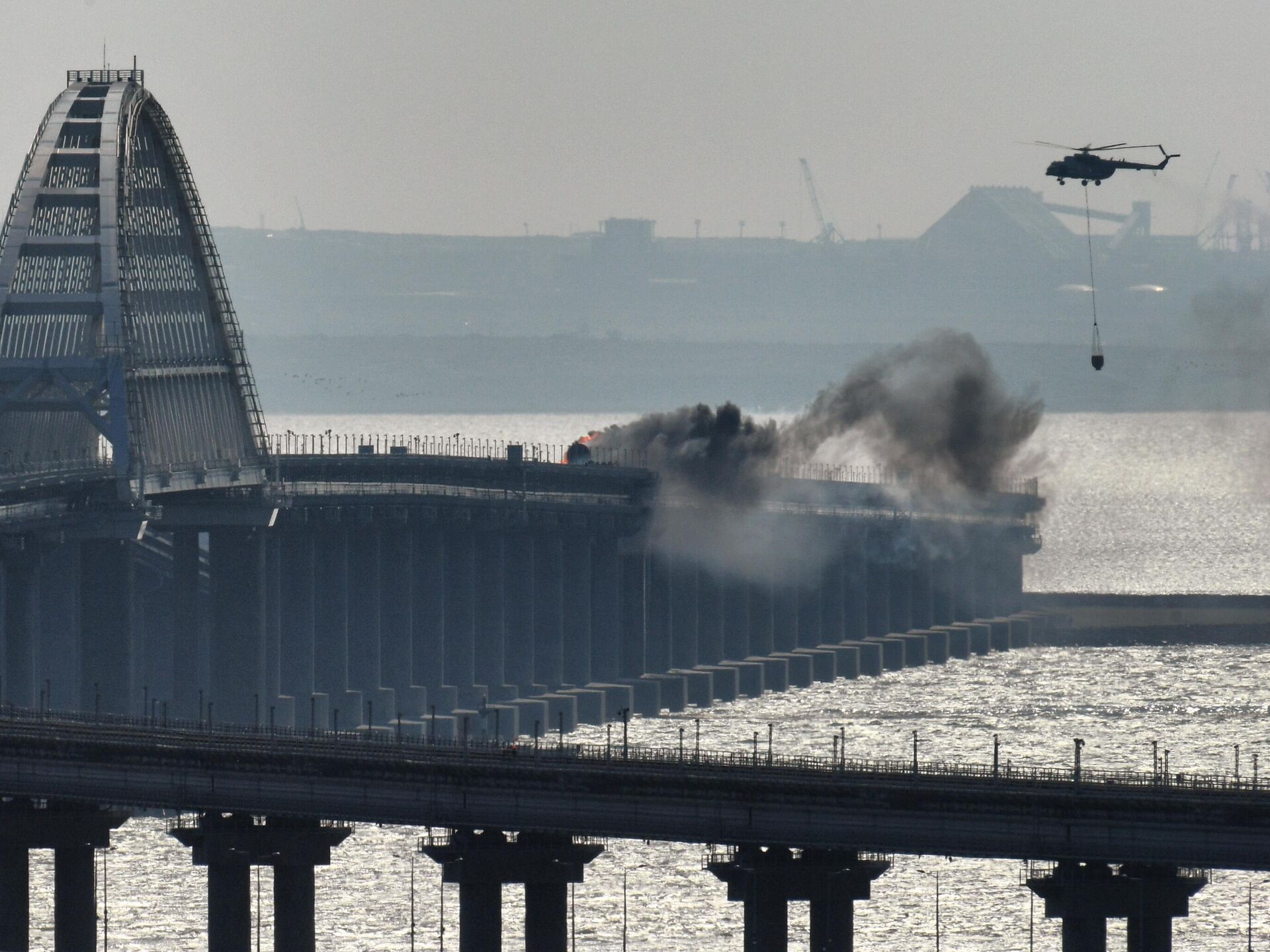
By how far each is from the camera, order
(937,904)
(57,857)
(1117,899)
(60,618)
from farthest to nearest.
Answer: (60,618) → (937,904) → (57,857) → (1117,899)

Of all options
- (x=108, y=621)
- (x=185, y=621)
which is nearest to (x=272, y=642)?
(x=185, y=621)

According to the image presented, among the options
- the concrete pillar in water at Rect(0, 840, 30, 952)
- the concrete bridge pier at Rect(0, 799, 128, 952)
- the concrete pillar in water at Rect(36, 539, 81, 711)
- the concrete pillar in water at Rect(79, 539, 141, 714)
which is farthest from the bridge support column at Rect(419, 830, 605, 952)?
the concrete pillar in water at Rect(36, 539, 81, 711)

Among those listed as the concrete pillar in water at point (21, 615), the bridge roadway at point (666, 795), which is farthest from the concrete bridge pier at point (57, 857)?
the concrete pillar in water at point (21, 615)

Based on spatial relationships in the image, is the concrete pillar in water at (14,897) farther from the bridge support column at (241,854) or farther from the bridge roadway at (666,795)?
the bridge support column at (241,854)

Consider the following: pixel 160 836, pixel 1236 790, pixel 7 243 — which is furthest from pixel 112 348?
pixel 1236 790

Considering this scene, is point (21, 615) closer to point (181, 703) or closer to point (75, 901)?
point (181, 703)

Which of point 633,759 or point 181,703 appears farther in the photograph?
point 181,703

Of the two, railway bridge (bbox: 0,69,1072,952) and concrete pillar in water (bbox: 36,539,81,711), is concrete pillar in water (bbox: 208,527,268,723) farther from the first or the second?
concrete pillar in water (bbox: 36,539,81,711)
